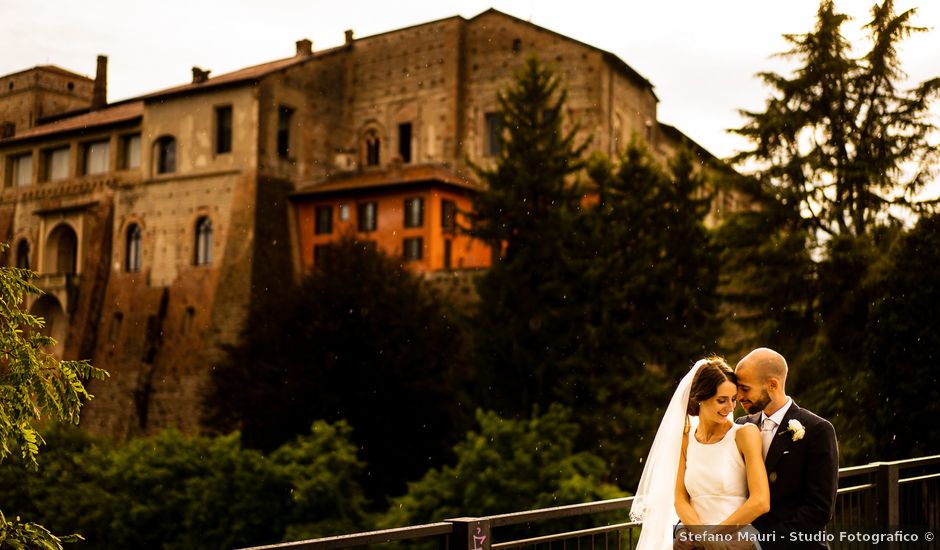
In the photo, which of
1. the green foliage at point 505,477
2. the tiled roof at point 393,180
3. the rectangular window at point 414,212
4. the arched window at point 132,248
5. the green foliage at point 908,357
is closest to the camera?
the green foliage at point 908,357

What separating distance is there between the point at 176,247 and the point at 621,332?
23.8 meters

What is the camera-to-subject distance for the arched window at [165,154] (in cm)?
4925

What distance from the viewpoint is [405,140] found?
49.5m

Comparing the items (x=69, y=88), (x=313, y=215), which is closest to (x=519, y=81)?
(x=313, y=215)

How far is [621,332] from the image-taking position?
32125 mm

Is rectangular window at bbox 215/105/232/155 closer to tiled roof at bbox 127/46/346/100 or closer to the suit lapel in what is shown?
tiled roof at bbox 127/46/346/100

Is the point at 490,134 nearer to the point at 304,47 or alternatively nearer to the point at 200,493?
the point at 304,47

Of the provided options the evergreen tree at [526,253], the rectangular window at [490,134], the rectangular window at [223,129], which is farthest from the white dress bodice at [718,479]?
the rectangular window at [223,129]

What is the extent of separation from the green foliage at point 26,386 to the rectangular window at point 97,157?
44474 mm

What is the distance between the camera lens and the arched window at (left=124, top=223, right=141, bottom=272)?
49969 millimetres

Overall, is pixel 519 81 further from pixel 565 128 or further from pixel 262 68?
pixel 262 68

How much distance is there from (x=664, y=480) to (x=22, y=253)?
5596cm

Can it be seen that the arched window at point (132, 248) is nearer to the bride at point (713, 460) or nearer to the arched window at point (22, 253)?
the arched window at point (22, 253)

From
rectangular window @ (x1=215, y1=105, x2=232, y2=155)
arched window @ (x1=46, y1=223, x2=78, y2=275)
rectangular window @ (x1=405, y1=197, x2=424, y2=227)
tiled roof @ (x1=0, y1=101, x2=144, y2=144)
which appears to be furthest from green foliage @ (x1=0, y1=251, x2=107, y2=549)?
arched window @ (x1=46, y1=223, x2=78, y2=275)
